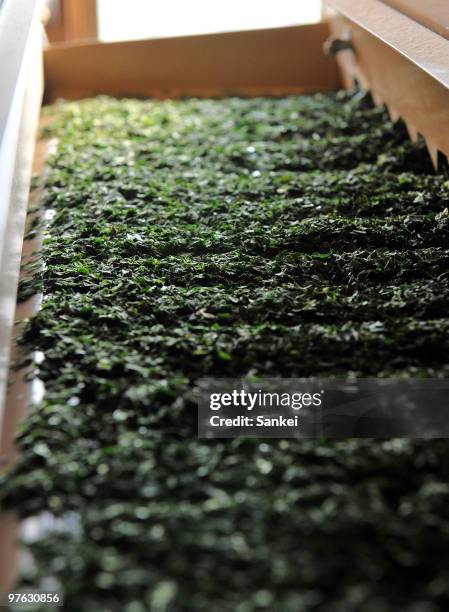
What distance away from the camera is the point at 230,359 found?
1.50m

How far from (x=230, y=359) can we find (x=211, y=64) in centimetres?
260

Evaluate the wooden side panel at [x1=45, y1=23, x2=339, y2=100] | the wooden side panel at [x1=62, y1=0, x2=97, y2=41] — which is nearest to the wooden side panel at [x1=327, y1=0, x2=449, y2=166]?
the wooden side panel at [x1=45, y1=23, x2=339, y2=100]

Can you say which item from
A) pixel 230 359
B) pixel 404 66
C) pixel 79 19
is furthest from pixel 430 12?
pixel 79 19

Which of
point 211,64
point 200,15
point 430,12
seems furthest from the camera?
point 200,15

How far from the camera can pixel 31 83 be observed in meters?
2.93

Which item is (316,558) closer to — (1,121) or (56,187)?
(1,121)

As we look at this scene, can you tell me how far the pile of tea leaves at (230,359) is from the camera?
1.06m

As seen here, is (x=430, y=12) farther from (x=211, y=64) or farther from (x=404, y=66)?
(x=211, y=64)

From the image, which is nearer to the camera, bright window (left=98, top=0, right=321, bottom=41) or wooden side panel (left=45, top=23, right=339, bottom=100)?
wooden side panel (left=45, top=23, right=339, bottom=100)

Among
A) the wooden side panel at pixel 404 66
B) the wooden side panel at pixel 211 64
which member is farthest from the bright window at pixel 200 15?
the wooden side panel at pixel 404 66

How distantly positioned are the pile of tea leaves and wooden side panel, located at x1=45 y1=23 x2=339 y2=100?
3.70 feet

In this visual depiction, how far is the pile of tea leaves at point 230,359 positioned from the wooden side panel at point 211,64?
113 centimetres

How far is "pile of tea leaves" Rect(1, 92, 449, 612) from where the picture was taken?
1.06 m

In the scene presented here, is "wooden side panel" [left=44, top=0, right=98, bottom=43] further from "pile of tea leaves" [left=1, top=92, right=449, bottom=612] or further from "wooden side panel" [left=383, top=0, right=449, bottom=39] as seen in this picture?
"wooden side panel" [left=383, top=0, right=449, bottom=39]
